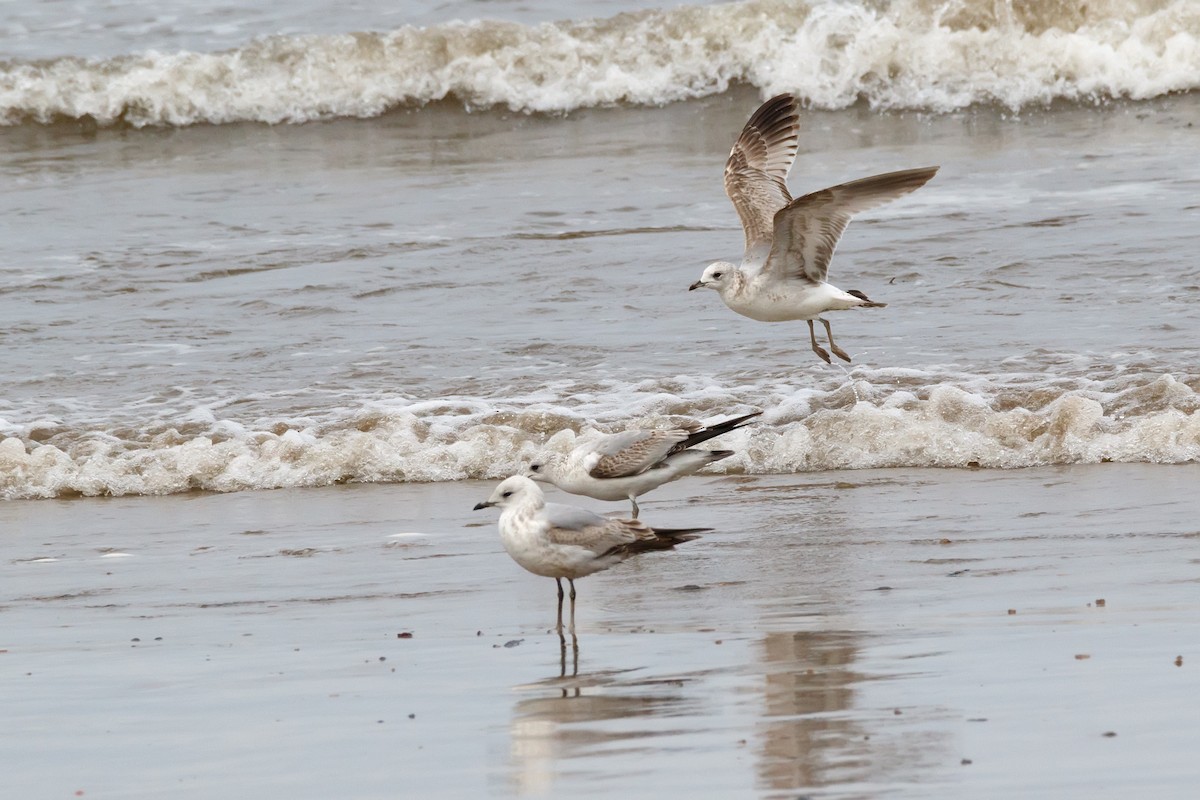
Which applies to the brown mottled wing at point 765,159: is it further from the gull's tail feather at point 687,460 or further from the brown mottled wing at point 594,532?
the brown mottled wing at point 594,532

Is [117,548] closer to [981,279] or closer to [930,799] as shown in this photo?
[930,799]

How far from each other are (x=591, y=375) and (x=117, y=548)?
2905 millimetres

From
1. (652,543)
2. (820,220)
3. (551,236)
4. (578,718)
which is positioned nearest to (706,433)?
(820,220)

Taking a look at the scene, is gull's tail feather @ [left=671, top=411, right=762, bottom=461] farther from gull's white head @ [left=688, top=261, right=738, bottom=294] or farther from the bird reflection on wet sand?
the bird reflection on wet sand

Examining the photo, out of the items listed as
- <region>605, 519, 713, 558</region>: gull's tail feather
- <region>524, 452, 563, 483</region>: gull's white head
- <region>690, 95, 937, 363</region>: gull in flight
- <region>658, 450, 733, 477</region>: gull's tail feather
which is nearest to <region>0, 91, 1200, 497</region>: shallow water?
<region>690, 95, 937, 363</region>: gull in flight

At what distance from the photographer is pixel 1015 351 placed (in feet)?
28.8

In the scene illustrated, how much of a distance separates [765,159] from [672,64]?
8618 millimetres

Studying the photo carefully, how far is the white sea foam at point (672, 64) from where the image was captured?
16.3 meters

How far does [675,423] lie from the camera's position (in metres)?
8.10

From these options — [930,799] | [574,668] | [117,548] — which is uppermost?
[930,799]

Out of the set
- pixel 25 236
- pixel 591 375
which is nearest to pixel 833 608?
pixel 591 375

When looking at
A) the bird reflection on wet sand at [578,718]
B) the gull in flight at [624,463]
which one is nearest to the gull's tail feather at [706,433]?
the gull in flight at [624,463]

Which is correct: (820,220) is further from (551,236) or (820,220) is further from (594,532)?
(551,236)

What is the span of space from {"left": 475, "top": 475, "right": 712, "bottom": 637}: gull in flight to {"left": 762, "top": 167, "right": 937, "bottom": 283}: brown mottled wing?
8.01 feet
